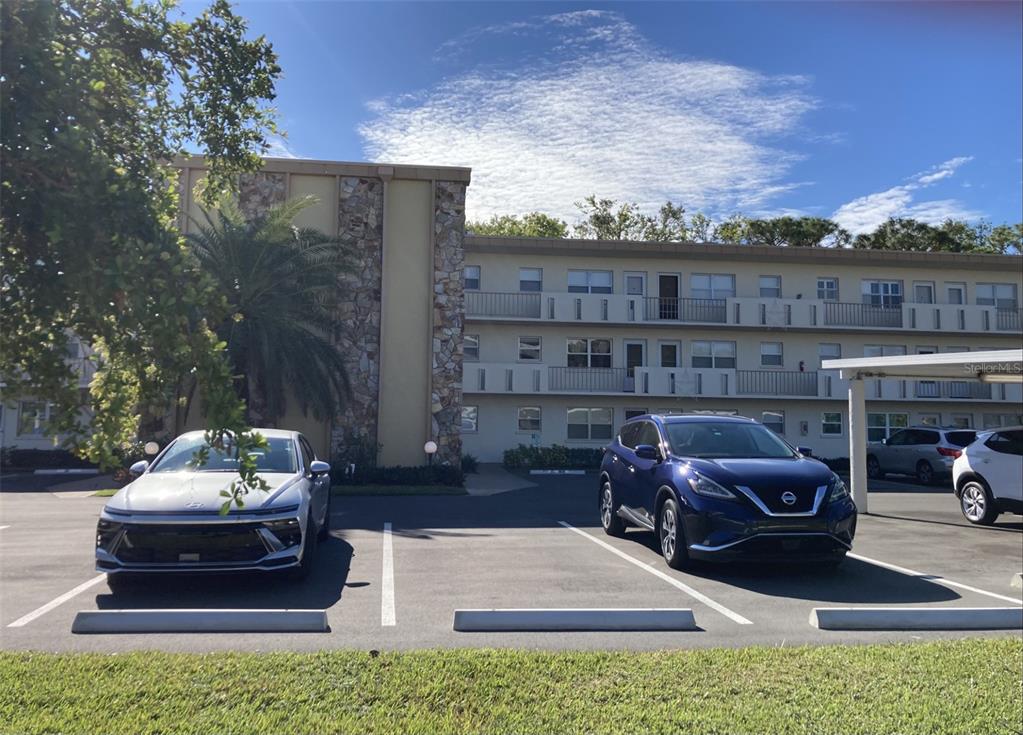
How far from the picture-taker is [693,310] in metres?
32.4

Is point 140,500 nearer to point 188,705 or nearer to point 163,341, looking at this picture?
point 188,705

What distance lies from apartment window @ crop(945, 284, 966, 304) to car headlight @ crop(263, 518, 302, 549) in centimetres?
3433

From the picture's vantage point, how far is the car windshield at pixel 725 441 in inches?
374

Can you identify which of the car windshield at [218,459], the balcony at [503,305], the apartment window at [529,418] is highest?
the balcony at [503,305]

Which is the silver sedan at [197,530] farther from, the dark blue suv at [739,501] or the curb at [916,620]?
the curb at [916,620]

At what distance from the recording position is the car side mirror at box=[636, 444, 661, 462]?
9.77m

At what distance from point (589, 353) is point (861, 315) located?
37.5 ft

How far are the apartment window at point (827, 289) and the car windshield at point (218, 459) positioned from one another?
29.3 m

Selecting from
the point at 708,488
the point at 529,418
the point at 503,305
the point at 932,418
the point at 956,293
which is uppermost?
the point at 956,293

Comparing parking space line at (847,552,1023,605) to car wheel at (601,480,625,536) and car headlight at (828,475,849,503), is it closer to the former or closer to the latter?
car headlight at (828,475,849,503)

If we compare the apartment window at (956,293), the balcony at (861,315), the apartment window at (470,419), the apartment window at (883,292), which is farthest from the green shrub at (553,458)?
the apartment window at (956,293)

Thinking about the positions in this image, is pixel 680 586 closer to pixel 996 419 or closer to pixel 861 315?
pixel 861 315

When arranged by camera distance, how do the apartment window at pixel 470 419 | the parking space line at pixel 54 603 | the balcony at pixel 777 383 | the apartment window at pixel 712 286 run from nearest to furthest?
the parking space line at pixel 54 603
the apartment window at pixel 470 419
the balcony at pixel 777 383
the apartment window at pixel 712 286

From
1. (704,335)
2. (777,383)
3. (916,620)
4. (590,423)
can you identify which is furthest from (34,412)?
(777,383)
